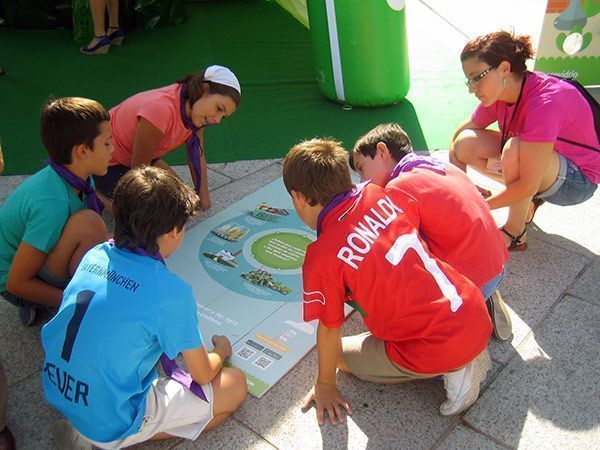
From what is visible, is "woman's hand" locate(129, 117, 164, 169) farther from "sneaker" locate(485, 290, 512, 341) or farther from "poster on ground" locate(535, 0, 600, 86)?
"poster on ground" locate(535, 0, 600, 86)

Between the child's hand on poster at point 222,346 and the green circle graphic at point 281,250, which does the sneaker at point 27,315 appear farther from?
the green circle graphic at point 281,250

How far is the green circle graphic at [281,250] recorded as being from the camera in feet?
9.43

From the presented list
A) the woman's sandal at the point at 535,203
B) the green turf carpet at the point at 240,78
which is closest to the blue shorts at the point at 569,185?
the woman's sandal at the point at 535,203

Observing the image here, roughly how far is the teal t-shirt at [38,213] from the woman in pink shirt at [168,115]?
74cm

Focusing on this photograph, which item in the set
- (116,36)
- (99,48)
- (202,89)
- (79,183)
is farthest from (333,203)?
(116,36)

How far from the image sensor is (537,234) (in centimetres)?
307

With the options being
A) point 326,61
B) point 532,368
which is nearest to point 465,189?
point 532,368

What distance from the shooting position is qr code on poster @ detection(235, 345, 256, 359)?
2.35 meters

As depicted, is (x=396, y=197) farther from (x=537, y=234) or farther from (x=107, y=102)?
(x=107, y=102)

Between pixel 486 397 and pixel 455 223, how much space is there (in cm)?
63

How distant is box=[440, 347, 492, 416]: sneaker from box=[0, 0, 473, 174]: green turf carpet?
2.14 meters

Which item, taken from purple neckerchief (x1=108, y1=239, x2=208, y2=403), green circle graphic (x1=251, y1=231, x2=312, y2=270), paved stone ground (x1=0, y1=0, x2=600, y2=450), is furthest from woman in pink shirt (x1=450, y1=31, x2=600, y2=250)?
purple neckerchief (x1=108, y1=239, x2=208, y2=403)

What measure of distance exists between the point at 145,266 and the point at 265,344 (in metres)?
0.82

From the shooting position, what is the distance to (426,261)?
1881mm
